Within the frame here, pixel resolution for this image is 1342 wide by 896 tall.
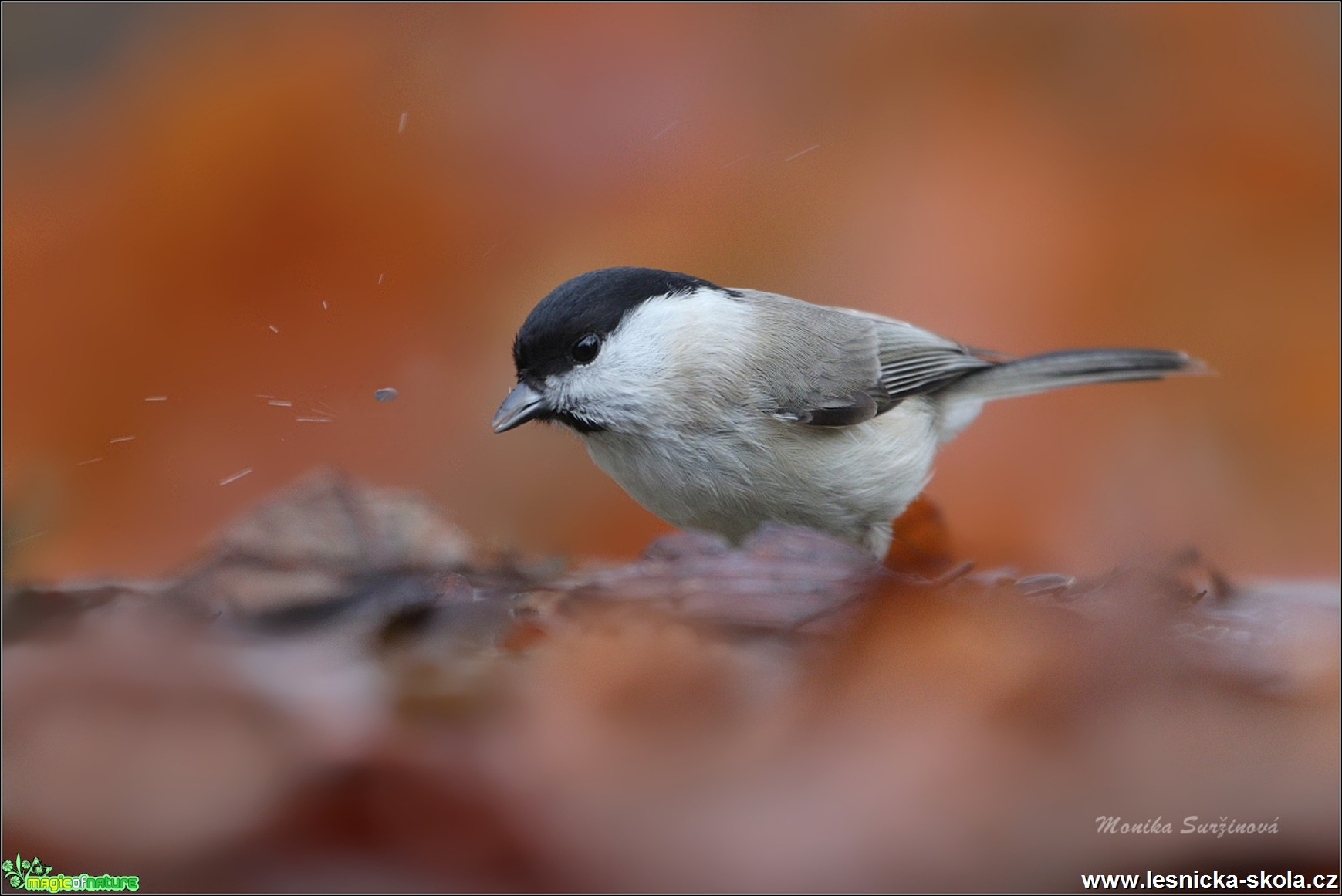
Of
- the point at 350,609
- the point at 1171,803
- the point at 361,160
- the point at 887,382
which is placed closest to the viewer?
the point at 1171,803

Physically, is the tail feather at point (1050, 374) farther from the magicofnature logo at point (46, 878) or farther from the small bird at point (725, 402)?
the magicofnature logo at point (46, 878)

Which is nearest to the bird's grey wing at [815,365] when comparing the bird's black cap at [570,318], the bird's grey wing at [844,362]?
the bird's grey wing at [844,362]

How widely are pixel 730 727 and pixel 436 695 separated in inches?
2.8

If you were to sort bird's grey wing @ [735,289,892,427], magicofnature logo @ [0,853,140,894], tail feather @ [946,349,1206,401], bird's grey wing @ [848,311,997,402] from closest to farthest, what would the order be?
magicofnature logo @ [0,853,140,894] < bird's grey wing @ [735,289,892,427] < bird's grey wing @ [848,311,997,402] < tail feather @ [946,349,1206,401]

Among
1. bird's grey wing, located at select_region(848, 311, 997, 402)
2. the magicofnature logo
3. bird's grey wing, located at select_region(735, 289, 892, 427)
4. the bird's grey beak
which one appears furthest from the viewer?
bird's grey wing, located at select_region(848, 311, 997, 402)

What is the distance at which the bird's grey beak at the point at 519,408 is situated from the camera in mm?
835

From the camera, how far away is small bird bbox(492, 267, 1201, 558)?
0.87 metres

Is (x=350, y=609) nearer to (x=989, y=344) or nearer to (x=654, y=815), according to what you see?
(x=654, y=815)

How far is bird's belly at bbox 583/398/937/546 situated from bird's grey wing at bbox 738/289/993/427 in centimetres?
2

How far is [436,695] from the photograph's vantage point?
26 centimetres

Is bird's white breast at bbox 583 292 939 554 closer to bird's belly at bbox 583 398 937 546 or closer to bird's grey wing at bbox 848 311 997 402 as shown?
bird's belly at bbox 583 398 937 546

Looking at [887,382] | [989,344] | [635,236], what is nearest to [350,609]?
[887,382]

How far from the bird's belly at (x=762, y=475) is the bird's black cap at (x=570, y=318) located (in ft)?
0.31

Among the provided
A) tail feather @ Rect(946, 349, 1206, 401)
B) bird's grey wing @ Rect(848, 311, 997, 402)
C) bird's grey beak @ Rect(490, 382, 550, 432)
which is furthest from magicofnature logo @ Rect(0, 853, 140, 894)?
tail feather @ Rect(946, 349, 1206, 401)
